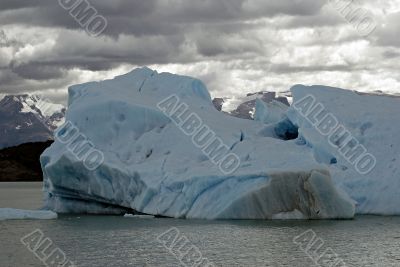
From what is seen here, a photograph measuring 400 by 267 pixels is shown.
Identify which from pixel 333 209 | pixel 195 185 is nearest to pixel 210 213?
pixel 195 185

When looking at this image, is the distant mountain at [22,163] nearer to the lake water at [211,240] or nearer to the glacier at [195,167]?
the glacier at [195,167]

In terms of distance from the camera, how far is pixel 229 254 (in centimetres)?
1836

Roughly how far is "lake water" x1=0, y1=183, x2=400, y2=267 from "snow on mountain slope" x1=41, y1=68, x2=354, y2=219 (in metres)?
0.73

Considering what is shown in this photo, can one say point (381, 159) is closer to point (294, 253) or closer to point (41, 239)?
point (294, 253)

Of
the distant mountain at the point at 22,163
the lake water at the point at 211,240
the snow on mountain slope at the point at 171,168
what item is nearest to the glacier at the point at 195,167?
the snow on mountain slope at the point at 171,168

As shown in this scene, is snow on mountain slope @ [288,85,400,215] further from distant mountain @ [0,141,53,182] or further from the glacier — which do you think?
distant mountain @ [0,141,53,182]

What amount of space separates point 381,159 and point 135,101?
9.24 m

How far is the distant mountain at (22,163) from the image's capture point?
10212 cm

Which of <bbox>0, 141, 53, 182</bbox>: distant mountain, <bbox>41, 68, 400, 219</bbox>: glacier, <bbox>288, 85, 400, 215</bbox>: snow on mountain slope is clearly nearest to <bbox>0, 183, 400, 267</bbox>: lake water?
<bbox>41, 68, 400, 219</bbox>: glacier

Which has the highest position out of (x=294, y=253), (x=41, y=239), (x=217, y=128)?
(x=217, y=128)

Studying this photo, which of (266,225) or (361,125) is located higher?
(361,125)

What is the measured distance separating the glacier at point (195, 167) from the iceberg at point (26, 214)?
1.10m

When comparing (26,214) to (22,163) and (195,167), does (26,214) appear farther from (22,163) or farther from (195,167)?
(22,163)

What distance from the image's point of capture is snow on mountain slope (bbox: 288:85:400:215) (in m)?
26.1
